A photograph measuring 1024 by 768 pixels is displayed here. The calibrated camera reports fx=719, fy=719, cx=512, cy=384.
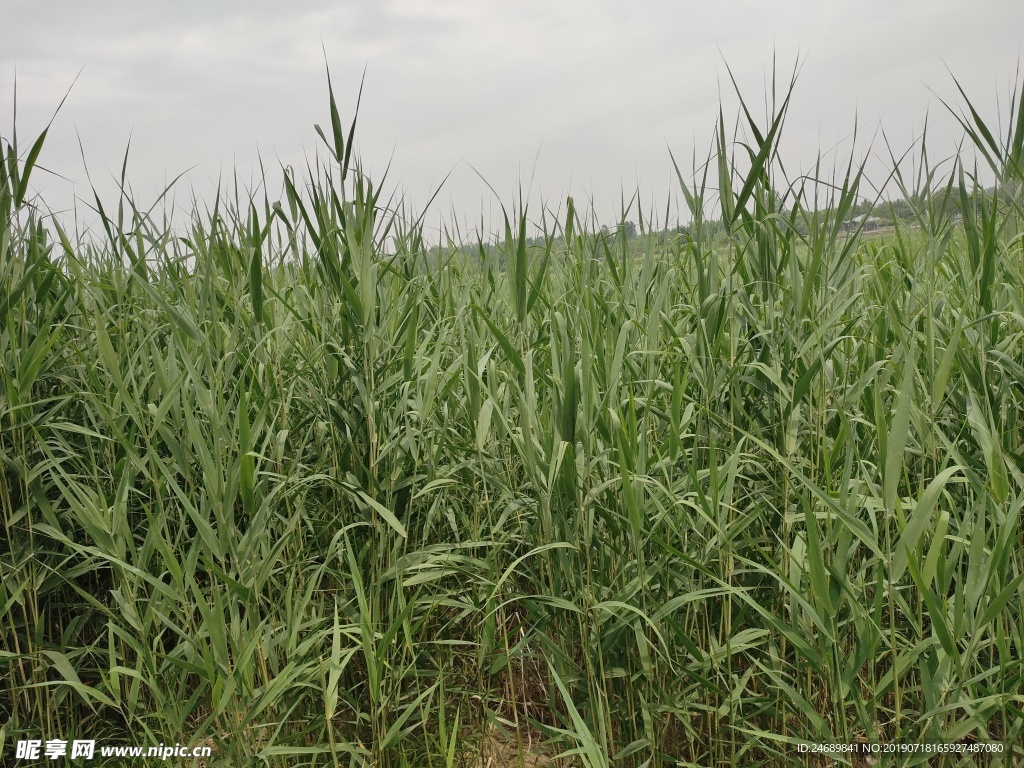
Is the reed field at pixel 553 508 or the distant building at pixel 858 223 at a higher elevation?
the distant building at pixel 858 223

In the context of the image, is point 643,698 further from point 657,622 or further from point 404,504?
point 404,504

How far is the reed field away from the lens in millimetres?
1542

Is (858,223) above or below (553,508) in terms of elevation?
above

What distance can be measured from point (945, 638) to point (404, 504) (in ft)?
4.28

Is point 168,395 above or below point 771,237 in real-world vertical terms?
below

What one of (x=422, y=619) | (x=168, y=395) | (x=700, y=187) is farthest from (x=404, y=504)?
(x=700, y=187)

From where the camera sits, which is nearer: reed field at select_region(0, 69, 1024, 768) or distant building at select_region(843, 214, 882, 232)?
reed field at select_region(0, 69, 1024, 768)

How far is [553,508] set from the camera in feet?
5.74

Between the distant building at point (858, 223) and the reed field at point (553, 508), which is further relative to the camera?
the distant building at point (858, 223)

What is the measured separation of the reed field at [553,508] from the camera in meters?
1.54

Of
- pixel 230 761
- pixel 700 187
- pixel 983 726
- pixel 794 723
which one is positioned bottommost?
pixel 794 723

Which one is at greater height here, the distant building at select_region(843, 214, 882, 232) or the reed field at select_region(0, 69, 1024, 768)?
the distant building at select_region(843, 214, 882, 232)

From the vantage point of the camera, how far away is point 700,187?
7.13ft

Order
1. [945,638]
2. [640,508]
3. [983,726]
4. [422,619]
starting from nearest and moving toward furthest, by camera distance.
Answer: [945,638] < [983,726] < [640,508] < [422,619]
